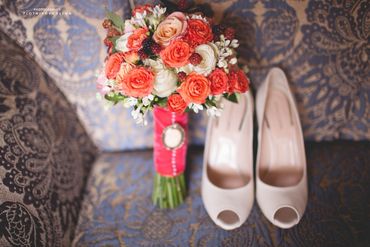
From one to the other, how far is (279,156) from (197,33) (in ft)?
1.82

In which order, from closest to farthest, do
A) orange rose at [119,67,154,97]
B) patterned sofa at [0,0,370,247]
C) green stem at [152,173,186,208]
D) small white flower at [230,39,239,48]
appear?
1. orange rose at [119,67,154,97]
2. small white flower at [230,39,239,48]
3. patterned sofa at [0,0,370,247]
4. green stem at [152,173,186,208]

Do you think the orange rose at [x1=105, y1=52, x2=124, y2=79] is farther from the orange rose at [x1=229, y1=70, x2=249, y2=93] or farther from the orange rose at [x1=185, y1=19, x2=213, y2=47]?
the orange rose at [x1=229, y1=70, x2=249, y2=93]

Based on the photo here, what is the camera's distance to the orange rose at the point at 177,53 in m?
0.67

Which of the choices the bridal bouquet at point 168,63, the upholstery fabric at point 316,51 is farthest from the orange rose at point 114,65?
the upholstery fabric at point 316,51

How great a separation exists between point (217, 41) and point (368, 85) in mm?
561

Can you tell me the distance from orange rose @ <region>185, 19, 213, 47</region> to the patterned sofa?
22cm

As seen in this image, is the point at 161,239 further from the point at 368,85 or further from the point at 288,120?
the point at 368,85

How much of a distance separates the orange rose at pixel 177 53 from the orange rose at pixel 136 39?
Answer: 0.22 feet

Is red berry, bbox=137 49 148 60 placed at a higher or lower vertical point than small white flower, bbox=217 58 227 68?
higher

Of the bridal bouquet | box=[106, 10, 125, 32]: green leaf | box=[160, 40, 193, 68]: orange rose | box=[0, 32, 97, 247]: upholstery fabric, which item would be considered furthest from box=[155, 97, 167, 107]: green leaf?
box=[0, 32, 97, 247]: upholstery fabric

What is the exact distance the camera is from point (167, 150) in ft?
3.09

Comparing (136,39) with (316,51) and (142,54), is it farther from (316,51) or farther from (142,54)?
(316,51)

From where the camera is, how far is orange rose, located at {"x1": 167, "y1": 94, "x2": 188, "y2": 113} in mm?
717

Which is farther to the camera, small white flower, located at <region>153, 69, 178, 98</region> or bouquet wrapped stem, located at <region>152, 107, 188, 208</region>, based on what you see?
bouquet wrapped stem, located at <region>152, 107, 188, 208</region>
